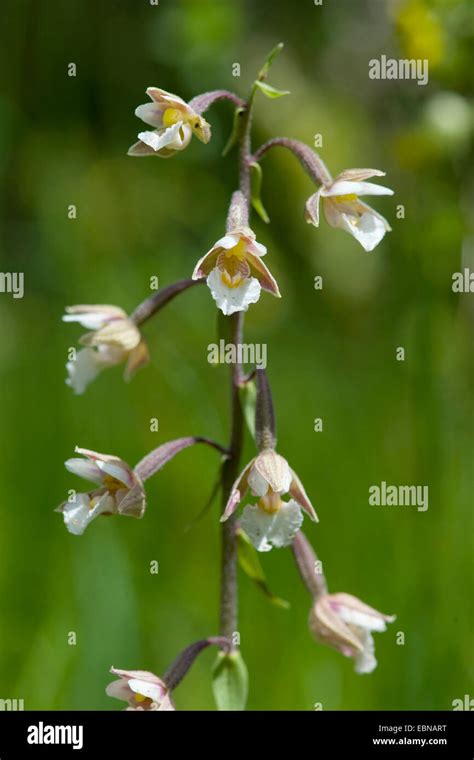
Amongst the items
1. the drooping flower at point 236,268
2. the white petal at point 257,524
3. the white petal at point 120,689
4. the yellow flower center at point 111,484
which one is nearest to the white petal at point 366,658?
the white petal at point 257,524

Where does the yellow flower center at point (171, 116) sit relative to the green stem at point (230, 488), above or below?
above

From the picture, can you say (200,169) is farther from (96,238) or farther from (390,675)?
(390,675)

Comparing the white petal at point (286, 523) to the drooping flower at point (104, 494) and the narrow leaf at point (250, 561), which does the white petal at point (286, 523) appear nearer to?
the narrow leaf at point (250, 561)

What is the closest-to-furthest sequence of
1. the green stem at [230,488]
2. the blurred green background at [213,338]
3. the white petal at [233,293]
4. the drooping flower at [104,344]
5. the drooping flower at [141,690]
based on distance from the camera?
the white petal at [233,293] < the drooping flower at [141,690] < the green stem at [230,488] < the drooping flower at [104,344] < the blurred green background at [213,338]

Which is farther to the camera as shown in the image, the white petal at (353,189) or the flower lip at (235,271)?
the white petal at (353,189)

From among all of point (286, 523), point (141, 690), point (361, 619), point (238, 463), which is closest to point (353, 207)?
point (238, 463)

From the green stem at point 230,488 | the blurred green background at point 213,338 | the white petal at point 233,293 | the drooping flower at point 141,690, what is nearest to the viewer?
the white petal at point 233,293

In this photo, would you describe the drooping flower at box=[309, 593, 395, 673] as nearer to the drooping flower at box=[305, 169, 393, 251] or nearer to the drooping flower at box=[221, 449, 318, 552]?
the drooping flower at box=[221, 449, 318, 552]
